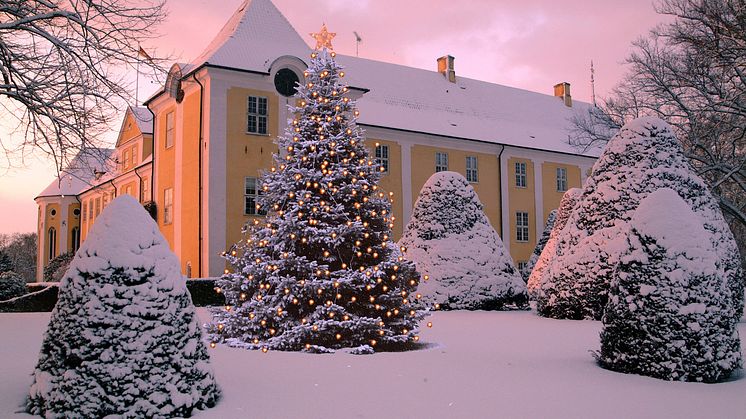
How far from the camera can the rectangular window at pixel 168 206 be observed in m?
29.3

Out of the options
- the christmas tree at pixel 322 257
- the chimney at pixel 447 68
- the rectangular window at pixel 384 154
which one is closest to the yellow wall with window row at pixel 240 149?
the rectangular window at pixel 384 154

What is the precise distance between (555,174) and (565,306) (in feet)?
90.4

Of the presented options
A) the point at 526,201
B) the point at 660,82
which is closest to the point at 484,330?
the point at 660,82

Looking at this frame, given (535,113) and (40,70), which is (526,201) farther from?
(40,70)

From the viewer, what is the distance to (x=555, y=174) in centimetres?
4172

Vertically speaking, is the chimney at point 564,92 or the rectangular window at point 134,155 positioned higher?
the chimney at point 564,92

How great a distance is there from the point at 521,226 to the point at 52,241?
3478 centimetres

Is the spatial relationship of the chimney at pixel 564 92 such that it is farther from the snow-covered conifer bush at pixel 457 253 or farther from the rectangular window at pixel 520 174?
the snow-covered conifer bush at pixel 457 253

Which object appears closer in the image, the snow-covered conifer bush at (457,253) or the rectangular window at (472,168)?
the snow-covered conifer bush at (457,253)

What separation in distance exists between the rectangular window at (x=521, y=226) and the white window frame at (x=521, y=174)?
1.78 meters

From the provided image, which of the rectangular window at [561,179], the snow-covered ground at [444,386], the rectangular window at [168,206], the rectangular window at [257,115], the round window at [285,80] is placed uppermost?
the round window at [285,80]

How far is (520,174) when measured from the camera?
3988cm

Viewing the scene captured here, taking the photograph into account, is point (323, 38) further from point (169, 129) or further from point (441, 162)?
point (441, 162)

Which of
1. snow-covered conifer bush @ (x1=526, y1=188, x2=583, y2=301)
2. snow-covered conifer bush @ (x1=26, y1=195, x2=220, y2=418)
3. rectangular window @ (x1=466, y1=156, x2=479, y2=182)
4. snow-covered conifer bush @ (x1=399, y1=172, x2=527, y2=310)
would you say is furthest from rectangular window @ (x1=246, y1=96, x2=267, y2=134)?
snow-covered conifer bush @ (x1=26, y1=195, x2=220, y2=418)
